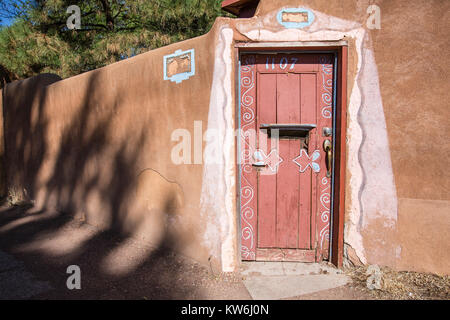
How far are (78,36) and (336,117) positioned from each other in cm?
790

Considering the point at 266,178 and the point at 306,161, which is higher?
the point at 306,161

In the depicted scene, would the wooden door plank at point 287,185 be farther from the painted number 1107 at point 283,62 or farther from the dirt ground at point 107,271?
the dirt ground at point 107,271

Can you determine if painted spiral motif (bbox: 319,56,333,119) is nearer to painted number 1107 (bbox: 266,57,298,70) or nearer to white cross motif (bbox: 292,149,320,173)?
painted number 1107 (bbox: 266,57,298,70)

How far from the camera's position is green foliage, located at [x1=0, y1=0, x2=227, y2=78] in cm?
746

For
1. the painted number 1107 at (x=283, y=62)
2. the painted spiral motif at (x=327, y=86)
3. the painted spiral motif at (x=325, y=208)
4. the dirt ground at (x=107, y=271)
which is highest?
the painted number 1107 at (x=283, y=62)

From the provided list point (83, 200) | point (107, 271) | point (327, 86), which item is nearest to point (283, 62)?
point (327, 86)

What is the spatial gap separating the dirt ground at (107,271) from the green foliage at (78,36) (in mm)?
4694

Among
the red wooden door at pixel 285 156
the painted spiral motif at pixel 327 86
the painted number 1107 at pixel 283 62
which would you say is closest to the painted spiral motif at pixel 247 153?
the red wooden door at pixel 285 156

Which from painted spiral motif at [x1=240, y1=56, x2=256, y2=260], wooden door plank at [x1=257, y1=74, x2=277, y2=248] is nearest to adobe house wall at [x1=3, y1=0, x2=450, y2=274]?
painted spiral motif at [x1=240, y1=56, x2=256, y2=260]

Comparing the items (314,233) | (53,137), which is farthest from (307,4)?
(53,137)

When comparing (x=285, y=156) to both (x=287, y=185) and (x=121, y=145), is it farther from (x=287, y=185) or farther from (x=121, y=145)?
(x=121, y=145)

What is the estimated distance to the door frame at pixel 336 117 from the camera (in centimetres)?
296

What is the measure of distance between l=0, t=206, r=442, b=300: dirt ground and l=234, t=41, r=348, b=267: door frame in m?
0.40

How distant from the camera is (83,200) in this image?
187 inches
